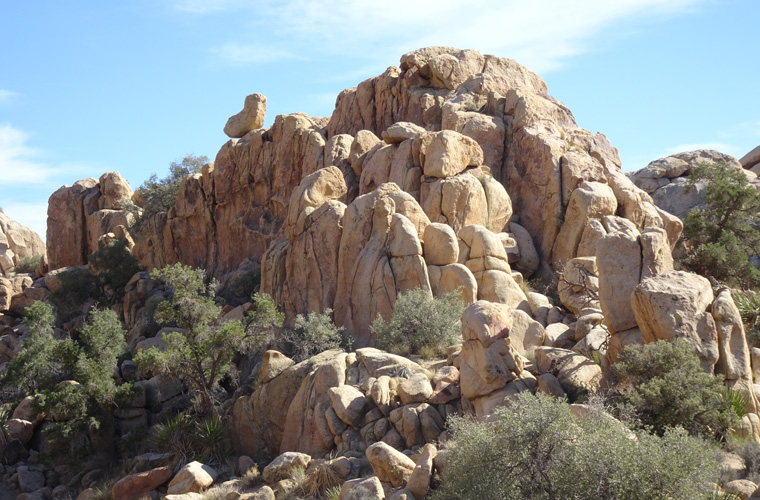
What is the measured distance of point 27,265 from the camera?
58.4 meters

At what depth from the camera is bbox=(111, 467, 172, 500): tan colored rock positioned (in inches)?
827

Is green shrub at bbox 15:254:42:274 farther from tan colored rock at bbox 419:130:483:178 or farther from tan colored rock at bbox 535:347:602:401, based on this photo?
tan colored rock at bbox 535:347:602:401

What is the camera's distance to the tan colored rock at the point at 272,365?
74.2 feet

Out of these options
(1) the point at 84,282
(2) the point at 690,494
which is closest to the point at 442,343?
(2) the point at 690,494

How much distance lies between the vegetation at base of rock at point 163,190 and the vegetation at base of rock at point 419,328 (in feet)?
85.2

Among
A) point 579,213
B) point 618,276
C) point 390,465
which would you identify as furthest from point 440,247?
point 390,465

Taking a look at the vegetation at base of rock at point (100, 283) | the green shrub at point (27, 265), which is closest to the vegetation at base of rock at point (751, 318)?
the vegetation at base of rock at point (100, 283)

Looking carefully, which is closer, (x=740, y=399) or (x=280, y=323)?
(x=740, y=399)

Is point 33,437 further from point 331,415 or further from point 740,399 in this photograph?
point 740,399

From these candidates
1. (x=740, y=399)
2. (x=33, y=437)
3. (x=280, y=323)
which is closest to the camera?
(x=740, y=399)

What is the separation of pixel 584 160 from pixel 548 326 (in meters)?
10.1

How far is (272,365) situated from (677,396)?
11451 millimetres

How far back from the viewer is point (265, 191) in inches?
1651

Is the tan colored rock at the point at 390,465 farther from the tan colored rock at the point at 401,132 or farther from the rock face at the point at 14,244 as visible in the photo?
the rock face at the point at 14,244
